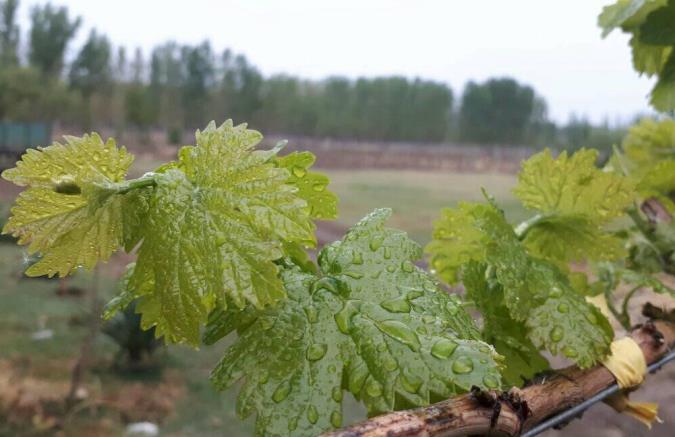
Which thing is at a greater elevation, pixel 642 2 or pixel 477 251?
pixel 642 2

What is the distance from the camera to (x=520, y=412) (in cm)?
21

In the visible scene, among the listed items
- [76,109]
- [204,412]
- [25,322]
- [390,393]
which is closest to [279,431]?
[390,393]

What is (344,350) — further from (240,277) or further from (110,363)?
(110,363)

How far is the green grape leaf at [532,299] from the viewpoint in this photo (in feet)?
0.91

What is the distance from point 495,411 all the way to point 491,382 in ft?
0.03

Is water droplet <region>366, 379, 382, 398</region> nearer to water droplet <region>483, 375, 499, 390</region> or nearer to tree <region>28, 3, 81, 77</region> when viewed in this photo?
water droplet <region>483, 375, 499, 390</region>

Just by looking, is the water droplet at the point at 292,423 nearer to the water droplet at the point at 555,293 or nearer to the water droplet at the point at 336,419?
the water droplet at the point at 336,419

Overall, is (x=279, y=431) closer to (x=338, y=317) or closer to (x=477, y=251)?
(x=338, y=317)

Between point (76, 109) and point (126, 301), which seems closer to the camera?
point (126, 301)

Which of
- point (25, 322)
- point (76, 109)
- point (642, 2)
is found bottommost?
point (25, 322)

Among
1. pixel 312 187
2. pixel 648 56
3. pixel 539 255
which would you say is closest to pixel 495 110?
pixel 648 56

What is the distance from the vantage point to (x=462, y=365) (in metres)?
0.19

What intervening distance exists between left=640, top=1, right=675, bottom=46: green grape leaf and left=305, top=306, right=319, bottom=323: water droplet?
35 centimetres

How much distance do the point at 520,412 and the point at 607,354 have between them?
10cm
